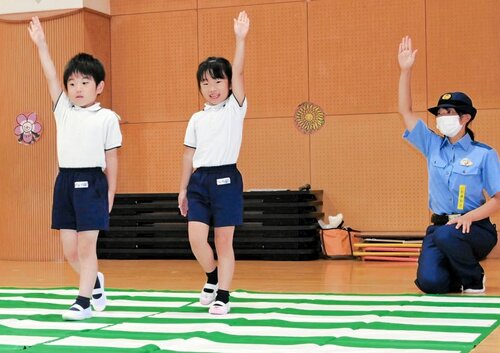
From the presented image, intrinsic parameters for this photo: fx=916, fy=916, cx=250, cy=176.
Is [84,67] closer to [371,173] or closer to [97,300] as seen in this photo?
[97,300]

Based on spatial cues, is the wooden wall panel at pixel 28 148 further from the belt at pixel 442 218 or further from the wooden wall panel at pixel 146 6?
the belt at pixel 442 218

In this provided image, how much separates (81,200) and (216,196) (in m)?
0.68

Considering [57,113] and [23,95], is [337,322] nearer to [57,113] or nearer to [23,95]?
[57,113]

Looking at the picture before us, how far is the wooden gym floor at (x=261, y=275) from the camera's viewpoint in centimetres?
582

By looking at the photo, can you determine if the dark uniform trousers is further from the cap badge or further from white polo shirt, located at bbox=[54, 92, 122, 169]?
white polo shirt, located at bbox=[54, 92, 122, 169]

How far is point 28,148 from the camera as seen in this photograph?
8.60 m

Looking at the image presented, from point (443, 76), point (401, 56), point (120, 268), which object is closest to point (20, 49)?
point (120, 268)

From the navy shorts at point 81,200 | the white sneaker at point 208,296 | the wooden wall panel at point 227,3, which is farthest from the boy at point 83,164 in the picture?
the wooden wall panel at point 227,3

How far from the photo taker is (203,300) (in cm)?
479

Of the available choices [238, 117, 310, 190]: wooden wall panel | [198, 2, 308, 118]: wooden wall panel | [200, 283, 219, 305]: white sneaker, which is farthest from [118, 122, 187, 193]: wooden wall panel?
[200, 283, 219, 305]: white sneaker

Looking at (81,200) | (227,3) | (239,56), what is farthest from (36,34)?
(227,3)

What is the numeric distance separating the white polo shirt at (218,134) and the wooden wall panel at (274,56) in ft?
12.5

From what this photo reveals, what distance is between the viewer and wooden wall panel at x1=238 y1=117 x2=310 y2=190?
845cm

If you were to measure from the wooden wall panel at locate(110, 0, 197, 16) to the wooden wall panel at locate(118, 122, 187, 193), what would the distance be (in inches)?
43.4
